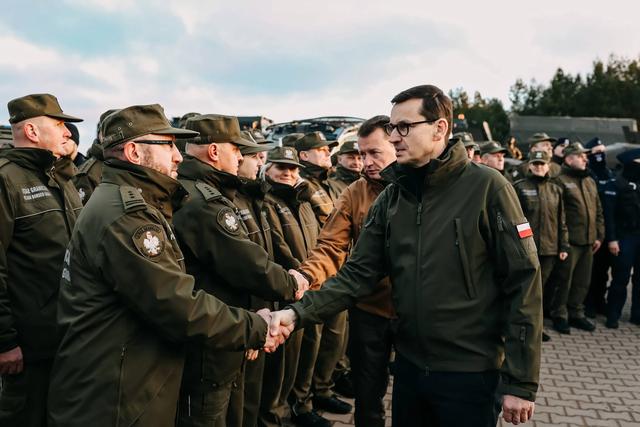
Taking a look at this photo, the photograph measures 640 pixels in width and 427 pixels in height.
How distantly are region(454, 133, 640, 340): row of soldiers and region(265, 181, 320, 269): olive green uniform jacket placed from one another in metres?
3.31

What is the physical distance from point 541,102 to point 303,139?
143 feet

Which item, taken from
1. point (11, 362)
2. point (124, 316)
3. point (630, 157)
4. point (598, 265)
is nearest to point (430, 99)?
point (124, 316)

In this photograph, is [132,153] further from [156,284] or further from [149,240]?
[156,284]

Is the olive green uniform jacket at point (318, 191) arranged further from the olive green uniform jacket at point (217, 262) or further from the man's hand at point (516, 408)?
the man's hand at point (516, 408)

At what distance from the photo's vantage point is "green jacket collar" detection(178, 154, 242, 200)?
344 cm

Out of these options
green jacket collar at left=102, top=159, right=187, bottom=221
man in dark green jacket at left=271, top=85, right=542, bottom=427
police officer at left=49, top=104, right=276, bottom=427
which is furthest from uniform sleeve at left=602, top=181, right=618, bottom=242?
green jacket collar at left=102, top=159, right=187, bottom=221

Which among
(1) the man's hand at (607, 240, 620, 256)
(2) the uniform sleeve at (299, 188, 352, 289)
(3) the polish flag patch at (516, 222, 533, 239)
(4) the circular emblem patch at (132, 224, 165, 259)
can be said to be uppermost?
(4) the circular emblem patch at (132, 224, 165, 259)

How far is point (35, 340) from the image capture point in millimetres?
3311

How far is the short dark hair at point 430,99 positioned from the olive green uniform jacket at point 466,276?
184 millimetres

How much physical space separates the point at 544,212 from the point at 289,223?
4139 mm

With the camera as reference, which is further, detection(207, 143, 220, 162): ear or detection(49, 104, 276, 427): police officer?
detection(207, 143, 220, 162): ear

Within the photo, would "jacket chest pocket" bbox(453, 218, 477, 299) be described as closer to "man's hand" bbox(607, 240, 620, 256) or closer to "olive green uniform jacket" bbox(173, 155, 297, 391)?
"olive green uniform jacket" bbox(173, 155, 297, 391)

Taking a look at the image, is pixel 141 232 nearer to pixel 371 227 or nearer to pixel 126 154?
pixel 126 154

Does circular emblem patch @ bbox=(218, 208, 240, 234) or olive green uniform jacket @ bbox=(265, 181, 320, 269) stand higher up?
circular emblem patch @ bbox=(218, 208, 240, 234)
